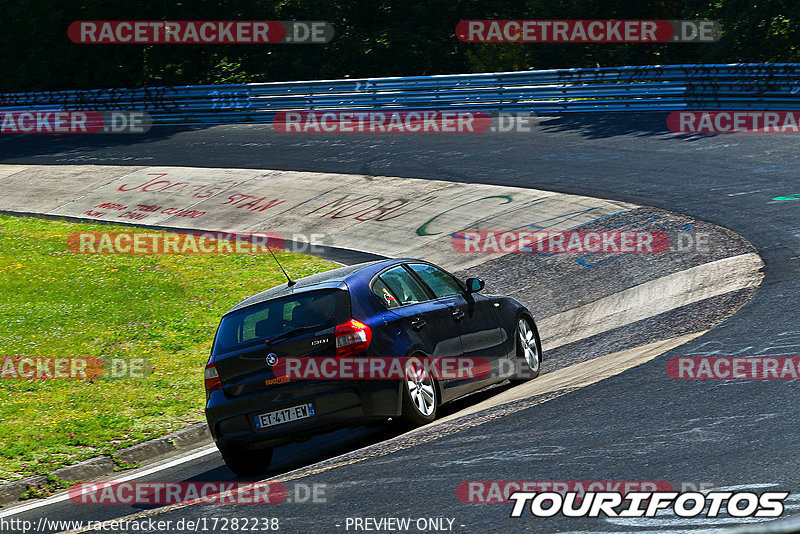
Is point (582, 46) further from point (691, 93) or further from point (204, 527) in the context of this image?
point (204, 527)

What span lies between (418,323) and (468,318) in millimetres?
994

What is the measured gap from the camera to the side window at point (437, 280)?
9805 millimetres

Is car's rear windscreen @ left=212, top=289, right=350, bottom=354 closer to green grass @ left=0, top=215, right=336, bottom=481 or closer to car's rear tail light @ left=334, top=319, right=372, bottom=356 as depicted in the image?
car's rear tail light @ left=334, top=319, right=372, bottom=356

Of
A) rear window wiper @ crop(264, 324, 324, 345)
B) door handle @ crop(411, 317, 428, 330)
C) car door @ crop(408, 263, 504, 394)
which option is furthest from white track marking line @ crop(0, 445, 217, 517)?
car door @ crop(408, 263, 504, 394)

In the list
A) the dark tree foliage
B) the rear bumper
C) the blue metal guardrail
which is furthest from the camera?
the dark tree foliage

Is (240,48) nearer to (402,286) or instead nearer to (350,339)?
(402,286)

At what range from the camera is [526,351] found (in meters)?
Answer: 10.7

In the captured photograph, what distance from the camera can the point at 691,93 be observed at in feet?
78.2

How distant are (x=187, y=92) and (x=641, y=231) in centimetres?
2004

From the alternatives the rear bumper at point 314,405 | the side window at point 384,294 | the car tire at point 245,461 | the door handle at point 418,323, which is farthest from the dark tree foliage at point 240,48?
the rear bumper at point 314,405

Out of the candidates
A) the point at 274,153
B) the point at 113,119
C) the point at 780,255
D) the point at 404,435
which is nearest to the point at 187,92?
the point at 113,119

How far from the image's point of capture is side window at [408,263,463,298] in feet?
32.2

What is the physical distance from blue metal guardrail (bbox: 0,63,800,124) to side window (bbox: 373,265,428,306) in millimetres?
15337

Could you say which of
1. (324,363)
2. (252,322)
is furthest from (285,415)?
(252,322)
